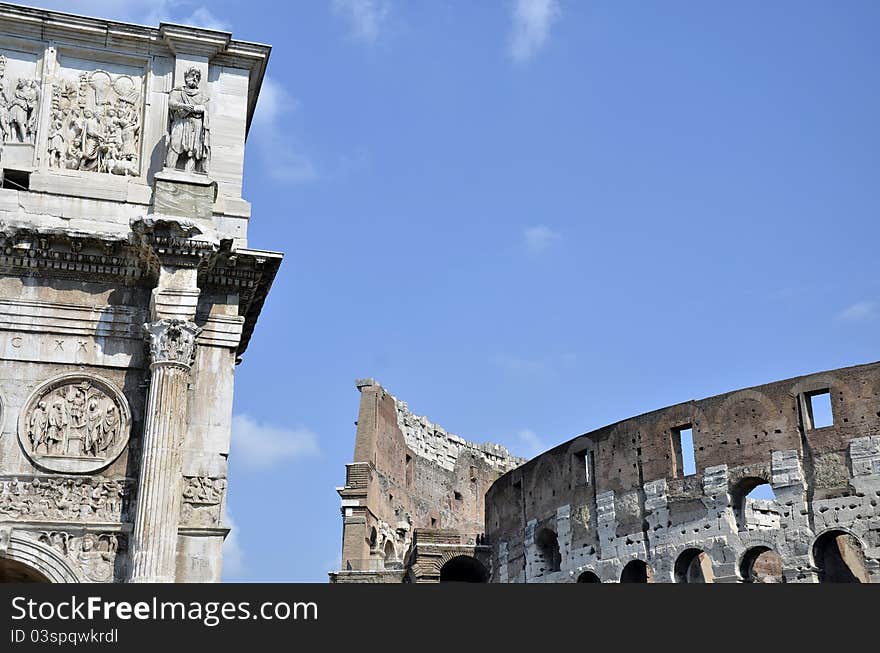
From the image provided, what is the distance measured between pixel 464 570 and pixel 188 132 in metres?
26.7

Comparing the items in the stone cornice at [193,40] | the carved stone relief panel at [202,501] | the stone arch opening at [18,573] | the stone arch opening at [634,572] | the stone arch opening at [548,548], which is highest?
the stone cornice at [193,40]

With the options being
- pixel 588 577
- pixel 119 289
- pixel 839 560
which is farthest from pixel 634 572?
pixel 119 289

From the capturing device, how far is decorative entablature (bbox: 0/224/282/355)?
13516 mm

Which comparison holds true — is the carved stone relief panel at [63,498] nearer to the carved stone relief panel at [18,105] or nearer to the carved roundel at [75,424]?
the carved roundel at [75,424]

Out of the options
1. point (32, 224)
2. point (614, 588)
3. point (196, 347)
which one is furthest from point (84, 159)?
point (614, 588)

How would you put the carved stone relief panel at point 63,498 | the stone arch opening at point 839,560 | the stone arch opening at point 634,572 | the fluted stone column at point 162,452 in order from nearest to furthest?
the fluted stone column at point 162,452 → the carved stone relief panel at point 63,498 → the stone arch opening at point 839,560 → the stone arch opening at point 634,572

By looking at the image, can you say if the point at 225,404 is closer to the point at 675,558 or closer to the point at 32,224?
the point at 32,224

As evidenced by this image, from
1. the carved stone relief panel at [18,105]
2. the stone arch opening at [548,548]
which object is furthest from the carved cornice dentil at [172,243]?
the stone arch opening at [548,548]

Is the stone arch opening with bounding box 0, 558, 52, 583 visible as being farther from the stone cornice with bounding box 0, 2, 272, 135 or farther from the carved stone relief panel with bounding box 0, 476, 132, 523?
the stone cornice with bounding box 0, 2, 272, 135

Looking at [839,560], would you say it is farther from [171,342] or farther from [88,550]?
[88,550]

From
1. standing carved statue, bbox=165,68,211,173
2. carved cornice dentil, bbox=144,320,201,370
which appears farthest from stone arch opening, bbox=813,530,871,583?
carved cornice dentil, bbox=144,320,201,370

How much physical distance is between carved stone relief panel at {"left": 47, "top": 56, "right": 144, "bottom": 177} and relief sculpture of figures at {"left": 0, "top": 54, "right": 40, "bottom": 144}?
208mm

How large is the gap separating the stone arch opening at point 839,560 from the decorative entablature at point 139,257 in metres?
18.9

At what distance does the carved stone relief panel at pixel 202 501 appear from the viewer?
13062mm
